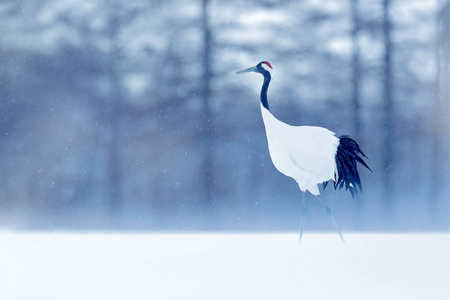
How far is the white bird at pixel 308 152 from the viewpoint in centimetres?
311

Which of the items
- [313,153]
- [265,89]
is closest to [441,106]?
[313,153]

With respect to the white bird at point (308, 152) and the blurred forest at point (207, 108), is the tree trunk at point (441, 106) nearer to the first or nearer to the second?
the blurred forest at point (207, 108)

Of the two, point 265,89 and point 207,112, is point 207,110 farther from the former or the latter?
point 265,89

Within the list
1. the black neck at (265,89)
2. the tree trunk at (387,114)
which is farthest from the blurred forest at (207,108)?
the black neck at (265,89)
